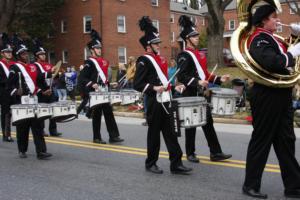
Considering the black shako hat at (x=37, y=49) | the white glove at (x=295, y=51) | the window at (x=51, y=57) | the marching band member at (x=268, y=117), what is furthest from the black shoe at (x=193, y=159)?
the window at (x=51, y=57)

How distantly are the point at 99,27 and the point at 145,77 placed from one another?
36.0 meters

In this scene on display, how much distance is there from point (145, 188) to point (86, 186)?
0.83 m

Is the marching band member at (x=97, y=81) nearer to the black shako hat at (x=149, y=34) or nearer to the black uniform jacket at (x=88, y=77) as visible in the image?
the black uniform jacket at (x=88, y=77)

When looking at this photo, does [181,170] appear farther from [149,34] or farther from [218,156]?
[149,34]

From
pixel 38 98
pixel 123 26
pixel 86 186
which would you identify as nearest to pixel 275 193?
pixel 86 186

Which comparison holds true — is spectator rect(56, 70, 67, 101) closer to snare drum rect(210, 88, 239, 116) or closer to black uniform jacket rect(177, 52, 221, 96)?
black uniform jacket rect(177, 52, 221, 96)

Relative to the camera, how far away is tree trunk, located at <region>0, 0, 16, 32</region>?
37.1 metres

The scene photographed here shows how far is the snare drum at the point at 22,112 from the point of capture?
8625mm

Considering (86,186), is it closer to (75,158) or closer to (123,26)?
(75,158)

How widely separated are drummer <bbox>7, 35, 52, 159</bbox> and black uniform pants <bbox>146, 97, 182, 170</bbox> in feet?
8.02

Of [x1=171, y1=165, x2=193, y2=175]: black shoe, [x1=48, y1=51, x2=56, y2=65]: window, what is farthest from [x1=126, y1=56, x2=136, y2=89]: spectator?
[x1=48, y1=51, x2=56, y2=65]: window

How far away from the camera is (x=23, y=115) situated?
340 inches

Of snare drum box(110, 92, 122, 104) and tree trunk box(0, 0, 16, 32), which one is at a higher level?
tree trunk box(0, 0, 16, 32)

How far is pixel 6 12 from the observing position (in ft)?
123
